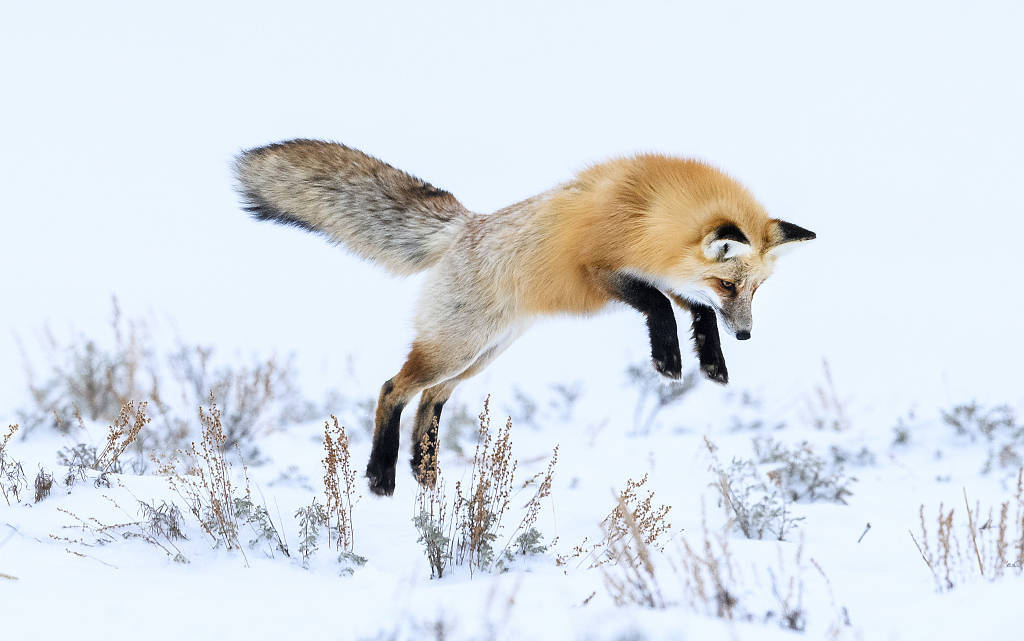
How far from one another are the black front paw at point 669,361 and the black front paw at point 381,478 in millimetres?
1647

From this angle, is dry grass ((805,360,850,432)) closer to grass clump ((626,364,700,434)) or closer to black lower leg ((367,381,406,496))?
grass clump ((626,364,700,434))

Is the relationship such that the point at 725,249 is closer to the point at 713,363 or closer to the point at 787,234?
the point at 787,234

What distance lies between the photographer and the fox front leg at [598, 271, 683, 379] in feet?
14.3

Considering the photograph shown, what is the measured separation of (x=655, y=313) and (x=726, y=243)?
0.55m

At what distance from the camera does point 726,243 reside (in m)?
4.07

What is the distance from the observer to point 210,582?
306 cm

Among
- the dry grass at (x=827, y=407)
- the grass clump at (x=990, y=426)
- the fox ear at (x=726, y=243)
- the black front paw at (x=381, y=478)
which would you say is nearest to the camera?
the fox ear at (x=726, y=243)

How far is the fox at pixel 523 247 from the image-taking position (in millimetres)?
4363

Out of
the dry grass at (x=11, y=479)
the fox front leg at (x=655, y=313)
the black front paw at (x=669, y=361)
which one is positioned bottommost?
the dry grass at (x=11, y=479)

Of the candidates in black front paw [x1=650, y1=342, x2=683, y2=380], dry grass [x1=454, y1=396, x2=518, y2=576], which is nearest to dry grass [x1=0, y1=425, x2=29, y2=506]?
dry grass [x1=454, y1=396, x2=518, y2=576]

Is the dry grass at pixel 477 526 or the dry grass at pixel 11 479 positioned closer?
the dry grass at pixel 477 526

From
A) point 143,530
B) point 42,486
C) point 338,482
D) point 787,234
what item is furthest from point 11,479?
point 787,234

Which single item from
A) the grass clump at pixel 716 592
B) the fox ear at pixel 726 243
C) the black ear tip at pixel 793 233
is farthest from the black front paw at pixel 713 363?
the grass clump at pixel 716 592

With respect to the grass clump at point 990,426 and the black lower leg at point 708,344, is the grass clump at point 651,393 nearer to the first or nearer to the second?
the grass clump at point 990,426
